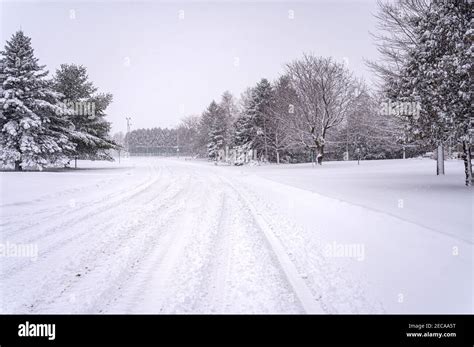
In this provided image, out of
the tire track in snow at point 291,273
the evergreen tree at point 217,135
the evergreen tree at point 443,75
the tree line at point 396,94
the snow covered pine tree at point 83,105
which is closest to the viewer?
the tire track in snow at point 291,273

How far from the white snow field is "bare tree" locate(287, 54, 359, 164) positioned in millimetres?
23306

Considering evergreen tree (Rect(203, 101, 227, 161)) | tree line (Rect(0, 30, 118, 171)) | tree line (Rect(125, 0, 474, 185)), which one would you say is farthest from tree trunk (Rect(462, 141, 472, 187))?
evergreen tree (Rect(203, 101, 227, 161))

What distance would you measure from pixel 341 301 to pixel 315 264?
3.86 ft

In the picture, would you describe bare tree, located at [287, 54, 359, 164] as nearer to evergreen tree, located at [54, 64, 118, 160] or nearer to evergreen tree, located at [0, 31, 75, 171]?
evergreen tree, located at [54, 64, 118, 160]

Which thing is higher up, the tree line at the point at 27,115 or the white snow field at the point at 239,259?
the tree line at the point at 27,115

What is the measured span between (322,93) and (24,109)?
2598 centimetres

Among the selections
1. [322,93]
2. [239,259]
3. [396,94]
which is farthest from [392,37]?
[239,259]

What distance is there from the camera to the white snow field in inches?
131

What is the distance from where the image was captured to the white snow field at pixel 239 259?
10.9 feet

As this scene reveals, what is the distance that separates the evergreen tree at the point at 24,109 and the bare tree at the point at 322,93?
74.6 feet

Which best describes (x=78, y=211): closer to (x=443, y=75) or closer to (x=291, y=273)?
(x=291, y=273)

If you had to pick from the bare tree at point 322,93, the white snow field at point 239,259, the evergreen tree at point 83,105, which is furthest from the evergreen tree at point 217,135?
the white snow field at point 239,259

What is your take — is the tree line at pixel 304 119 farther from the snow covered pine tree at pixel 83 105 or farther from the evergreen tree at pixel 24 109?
the evergreen tree at pixel 24 109
